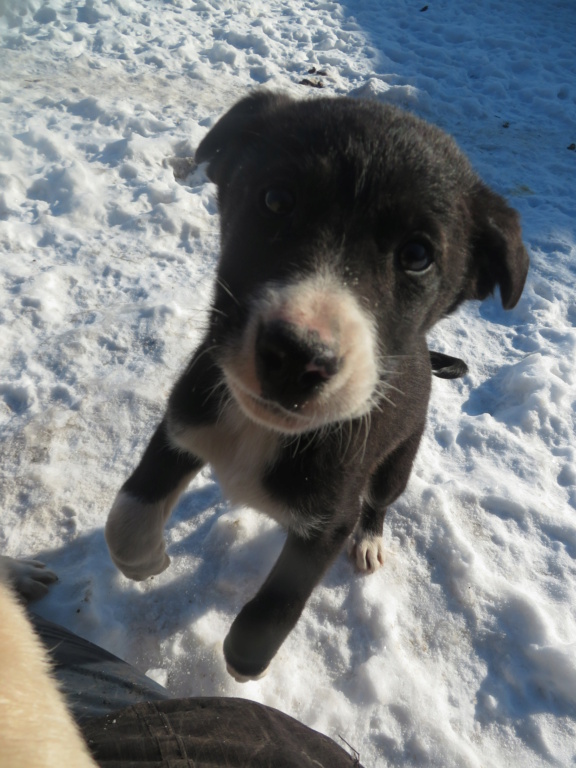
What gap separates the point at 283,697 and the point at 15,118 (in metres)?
5.02

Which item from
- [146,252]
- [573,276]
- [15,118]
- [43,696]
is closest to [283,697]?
[43,696]

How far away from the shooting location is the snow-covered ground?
236 centimetres

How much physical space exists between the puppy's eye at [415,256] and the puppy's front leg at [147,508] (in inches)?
45.7

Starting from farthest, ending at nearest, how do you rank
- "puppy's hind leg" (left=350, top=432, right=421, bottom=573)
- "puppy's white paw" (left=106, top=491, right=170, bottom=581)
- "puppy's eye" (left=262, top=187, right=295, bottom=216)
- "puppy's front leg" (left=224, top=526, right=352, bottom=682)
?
1. "puppy's hind leg" (left=350, top=432, right=421, bottom=573)
2. "puppy's white paw" (left=106, top=491, right=170, bottom=581)
3. "puppy's front leg" (left=224, top=526, right=352, bottom=682)
4. "puppy's eye" (left=262, top=187, right=295, bottom=216)

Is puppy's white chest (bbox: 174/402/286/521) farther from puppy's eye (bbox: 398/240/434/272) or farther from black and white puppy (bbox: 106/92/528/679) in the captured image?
puppy's eye (bbox: 398/240/434/272)

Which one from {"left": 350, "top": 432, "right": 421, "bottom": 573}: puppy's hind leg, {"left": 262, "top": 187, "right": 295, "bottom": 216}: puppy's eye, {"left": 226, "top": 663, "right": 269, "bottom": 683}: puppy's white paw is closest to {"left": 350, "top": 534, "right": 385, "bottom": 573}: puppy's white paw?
{"left": 350, "top": 432, "right": 421, "bottom": 573}: puppy's hind leg

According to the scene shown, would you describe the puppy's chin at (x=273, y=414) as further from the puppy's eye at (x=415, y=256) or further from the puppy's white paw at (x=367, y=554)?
the puppy's white paw at (x=367, y=554)

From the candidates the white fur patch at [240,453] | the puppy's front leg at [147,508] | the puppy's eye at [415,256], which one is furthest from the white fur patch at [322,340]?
the puppy's front leg at [147,508]

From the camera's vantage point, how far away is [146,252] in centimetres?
407

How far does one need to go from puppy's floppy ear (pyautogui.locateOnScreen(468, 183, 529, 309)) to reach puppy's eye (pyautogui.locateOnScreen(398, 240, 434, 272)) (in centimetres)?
42

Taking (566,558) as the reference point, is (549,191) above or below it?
above

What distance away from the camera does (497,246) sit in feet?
6.80

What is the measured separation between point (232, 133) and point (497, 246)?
42.5 inches

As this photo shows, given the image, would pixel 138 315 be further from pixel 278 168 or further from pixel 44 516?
pixel 278 168
